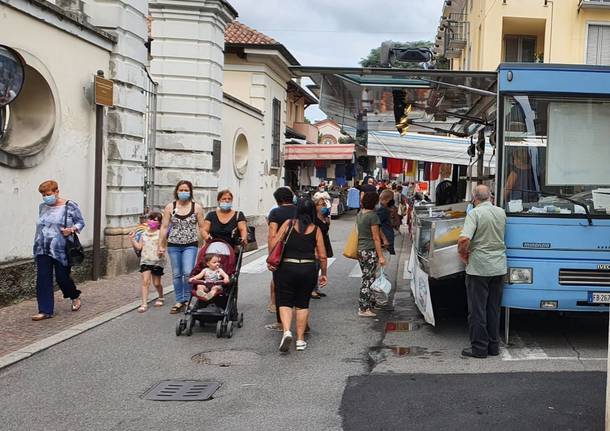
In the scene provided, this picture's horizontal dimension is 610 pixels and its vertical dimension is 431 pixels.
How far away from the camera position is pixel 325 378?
6426mm

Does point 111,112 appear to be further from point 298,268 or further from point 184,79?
point 298,268

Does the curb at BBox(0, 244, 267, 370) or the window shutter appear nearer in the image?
the curb at BBox(0, 244, 267, 370)

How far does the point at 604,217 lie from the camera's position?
7348 millimetres

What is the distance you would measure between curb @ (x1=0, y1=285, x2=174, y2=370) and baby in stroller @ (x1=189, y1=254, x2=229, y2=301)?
5.11 ft

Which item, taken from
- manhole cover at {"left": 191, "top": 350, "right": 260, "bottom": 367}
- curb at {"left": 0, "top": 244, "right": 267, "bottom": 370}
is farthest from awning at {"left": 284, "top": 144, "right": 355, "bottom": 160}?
manhole cover at {"left": 191, "top": 350, "right": 260, "bottom": 367}

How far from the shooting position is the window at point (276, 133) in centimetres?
2788

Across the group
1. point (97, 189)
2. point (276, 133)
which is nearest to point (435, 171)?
point (276, 133)

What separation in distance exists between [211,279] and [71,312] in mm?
2509

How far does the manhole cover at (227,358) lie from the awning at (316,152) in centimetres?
2406

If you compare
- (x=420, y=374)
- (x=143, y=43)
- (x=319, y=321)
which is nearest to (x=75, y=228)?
(x=319, y=321)

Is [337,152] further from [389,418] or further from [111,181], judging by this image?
[389,418]

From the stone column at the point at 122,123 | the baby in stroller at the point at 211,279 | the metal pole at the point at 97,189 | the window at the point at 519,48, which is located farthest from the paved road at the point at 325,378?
the window at the point at 519,48

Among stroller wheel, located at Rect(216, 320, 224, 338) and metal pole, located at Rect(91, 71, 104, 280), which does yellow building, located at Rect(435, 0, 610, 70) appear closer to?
metal pole, located at Rect(91, 71, 104, 280)

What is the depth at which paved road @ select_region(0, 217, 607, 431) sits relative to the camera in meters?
5.26
